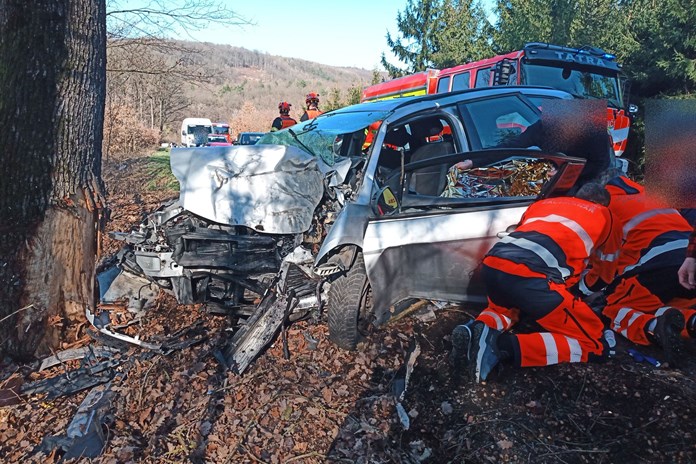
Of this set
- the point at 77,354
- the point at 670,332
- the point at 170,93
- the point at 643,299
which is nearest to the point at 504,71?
the point at 643,299

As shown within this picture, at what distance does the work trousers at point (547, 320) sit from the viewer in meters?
2.81

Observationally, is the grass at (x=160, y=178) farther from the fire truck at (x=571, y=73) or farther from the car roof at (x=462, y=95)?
the fire truck at (x=571, y=73)

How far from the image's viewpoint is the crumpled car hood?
399 cm

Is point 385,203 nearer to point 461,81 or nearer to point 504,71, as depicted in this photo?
point 504,71

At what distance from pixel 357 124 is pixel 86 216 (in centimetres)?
254

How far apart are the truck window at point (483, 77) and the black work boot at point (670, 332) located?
26.2ft

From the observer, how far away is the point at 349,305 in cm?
332

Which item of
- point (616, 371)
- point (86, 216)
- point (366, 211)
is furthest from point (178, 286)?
point (616, 371)

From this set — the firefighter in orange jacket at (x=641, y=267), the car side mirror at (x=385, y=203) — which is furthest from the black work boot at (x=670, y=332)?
the car side mirror at (x=385, y=203)

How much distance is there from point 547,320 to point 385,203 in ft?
4.44

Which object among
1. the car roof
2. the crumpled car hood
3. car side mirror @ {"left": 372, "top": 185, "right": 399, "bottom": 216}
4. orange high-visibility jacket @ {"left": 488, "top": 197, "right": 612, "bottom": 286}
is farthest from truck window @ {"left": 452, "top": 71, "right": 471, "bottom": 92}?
orange high-visibility jacket @ {"left": 488, "top": 197, "right": 612, "bottom": 286}

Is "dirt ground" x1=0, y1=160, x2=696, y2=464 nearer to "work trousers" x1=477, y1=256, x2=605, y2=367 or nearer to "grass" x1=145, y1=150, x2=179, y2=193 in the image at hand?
"work trousers" x1=477, y1=256, x2=605, y2=367

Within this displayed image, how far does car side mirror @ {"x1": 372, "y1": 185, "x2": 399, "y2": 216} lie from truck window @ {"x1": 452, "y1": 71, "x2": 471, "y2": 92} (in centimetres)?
812

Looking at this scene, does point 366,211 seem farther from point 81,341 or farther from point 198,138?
point 198,138
